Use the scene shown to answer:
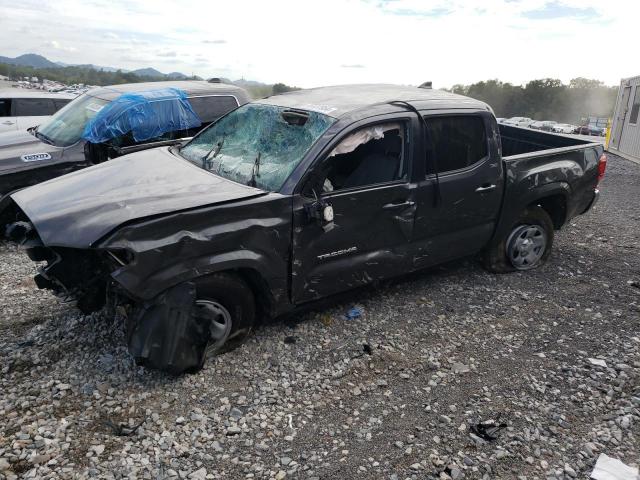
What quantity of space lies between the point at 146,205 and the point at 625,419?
3.35 metres

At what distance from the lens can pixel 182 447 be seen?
2803 mm

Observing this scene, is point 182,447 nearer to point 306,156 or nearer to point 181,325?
point 181,325

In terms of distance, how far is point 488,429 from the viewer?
305 cm

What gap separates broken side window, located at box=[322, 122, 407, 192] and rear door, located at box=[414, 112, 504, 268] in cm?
27

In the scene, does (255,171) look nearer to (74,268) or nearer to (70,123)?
(74,268)

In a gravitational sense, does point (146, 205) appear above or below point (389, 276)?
above

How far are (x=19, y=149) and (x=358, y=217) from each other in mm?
4454

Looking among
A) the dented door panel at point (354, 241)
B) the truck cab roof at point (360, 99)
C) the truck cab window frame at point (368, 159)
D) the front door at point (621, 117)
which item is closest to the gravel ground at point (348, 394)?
the dented door panel at point (354, 241)

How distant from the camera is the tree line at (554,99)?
255ft

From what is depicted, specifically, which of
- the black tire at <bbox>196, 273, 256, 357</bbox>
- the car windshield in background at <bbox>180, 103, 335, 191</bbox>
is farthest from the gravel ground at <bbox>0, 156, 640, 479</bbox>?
the car windshield in background at <bbox>180, 103, 335, 191</bbox>

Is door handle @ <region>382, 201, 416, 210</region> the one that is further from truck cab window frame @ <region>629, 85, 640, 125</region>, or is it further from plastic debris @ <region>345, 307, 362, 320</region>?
truck cab window frame @ <region>629, 85, 640, 125</region>

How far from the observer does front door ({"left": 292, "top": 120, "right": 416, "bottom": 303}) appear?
11.8 feet

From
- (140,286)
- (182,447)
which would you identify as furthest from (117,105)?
(182,447)

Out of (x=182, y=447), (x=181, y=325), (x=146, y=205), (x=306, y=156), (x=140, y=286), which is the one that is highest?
(x=306, y=156)
